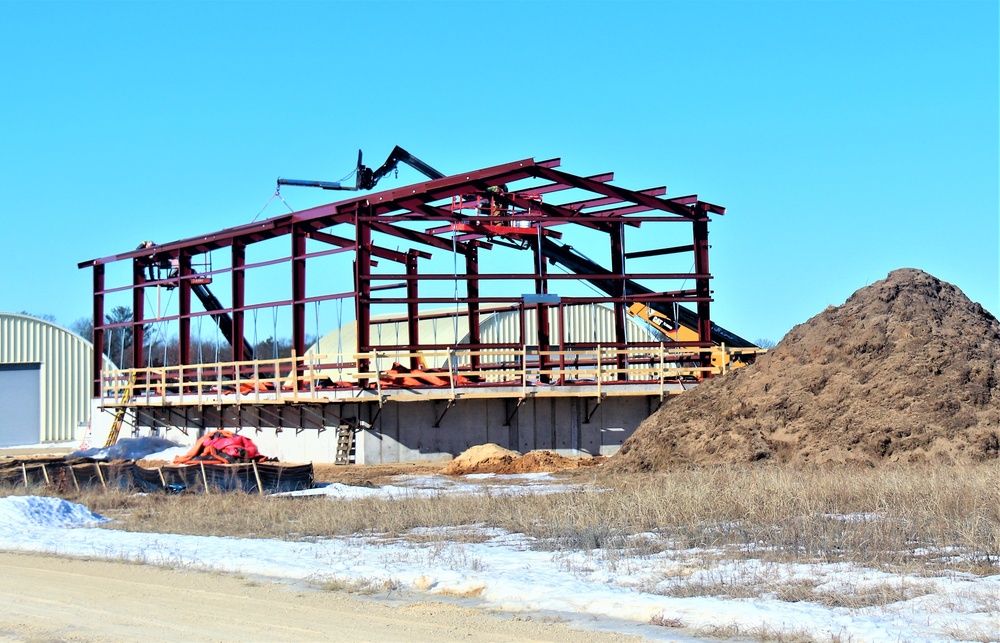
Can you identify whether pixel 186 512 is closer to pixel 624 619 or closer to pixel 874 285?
pixel 624 619

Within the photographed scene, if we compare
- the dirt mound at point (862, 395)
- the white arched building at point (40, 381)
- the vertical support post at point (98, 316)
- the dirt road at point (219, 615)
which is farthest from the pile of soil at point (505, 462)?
the white arched building at point (40, 381)

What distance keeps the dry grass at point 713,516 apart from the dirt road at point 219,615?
3.15 metres

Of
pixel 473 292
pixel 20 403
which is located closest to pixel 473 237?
pixel 473 292

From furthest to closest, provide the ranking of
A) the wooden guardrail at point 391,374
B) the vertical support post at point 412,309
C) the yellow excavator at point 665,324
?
the yellow excavator at point 665,324 < the vertical support post at point 412,309 < the wooden guardrail at point 391,374

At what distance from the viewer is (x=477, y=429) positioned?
3028cm

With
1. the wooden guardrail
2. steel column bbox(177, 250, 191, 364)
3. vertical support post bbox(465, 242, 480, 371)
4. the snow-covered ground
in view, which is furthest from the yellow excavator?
the snow-covered ground

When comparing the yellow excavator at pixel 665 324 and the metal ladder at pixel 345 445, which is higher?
the yellow excavator at pixel 665 324

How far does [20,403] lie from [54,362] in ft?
8.04

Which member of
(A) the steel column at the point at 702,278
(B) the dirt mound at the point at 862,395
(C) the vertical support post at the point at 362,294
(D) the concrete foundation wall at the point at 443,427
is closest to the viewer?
(B) the dirt mound at the point at 862,395

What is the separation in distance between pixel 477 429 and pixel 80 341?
100ft

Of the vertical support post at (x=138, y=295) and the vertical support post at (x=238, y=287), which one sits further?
the vertical support post at (x=138, y=295)

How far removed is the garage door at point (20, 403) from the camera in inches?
1994

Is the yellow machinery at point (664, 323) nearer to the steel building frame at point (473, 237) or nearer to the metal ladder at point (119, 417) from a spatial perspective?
the steel building frame at point (473, 237)

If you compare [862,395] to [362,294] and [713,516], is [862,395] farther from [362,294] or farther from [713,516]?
[362,294]
